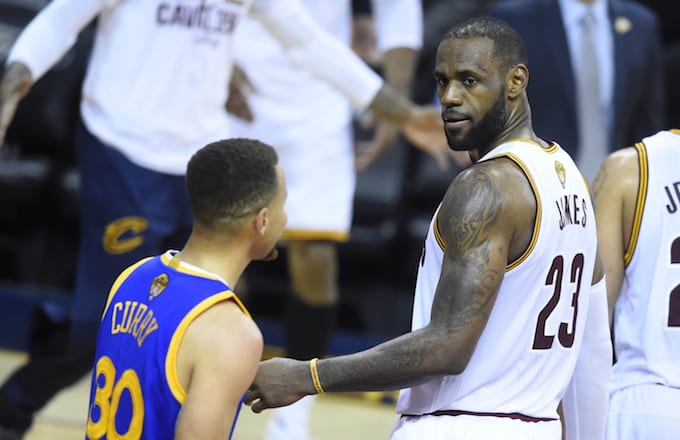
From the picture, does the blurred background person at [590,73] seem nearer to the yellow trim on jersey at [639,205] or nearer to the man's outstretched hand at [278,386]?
the yellow trim on jersey at [639,205]

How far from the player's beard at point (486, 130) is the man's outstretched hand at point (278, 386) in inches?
25.5

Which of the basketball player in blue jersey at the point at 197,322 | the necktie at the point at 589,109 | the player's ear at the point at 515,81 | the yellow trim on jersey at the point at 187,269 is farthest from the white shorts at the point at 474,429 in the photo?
the necktie at the point at 589,109

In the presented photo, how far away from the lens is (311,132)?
606 centimetres

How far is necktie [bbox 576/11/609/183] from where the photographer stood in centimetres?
573

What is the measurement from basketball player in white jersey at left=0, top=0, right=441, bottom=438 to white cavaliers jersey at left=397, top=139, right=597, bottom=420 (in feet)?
6.51

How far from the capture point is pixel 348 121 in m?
6.19

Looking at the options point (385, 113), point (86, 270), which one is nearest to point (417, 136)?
point (385, 113)

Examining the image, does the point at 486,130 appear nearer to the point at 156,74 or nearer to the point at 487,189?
the point at 487,189

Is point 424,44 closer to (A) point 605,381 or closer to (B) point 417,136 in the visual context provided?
(B) point 417,136

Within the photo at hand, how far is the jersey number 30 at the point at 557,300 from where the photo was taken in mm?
3082

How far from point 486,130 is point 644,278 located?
2.41 feet

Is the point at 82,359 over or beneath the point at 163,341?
beneath

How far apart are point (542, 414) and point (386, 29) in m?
3.31

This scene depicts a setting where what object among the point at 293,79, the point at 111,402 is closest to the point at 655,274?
the point at 111,402
